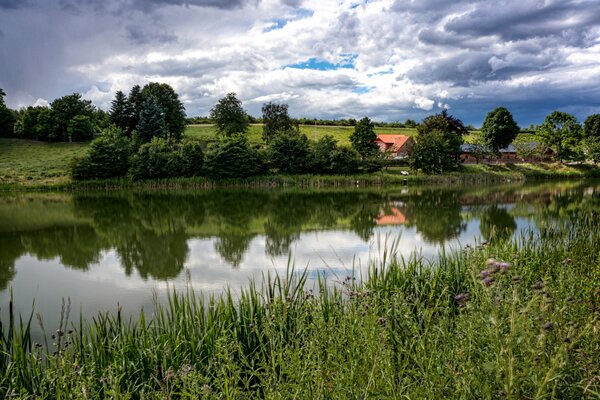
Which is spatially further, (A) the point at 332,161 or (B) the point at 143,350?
(A) the point at 332,161

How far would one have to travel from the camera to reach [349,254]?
14891 millimetres

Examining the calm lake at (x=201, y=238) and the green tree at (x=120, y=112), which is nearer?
the calm lake at (x=201, y=238)

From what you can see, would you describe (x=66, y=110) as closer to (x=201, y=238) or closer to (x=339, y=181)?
(x=339, y=181)

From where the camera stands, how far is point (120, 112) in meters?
65.0

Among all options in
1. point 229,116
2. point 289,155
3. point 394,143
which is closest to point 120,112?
point 229,116

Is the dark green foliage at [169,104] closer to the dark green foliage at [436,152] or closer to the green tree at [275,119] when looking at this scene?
the green tree at [275,119]

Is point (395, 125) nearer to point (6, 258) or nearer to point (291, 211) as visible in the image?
point (291, 211)

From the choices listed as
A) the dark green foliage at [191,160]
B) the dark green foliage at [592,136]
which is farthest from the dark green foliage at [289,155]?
the dark green foliage at [592,136]

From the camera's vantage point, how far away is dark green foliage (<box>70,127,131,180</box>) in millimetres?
48969

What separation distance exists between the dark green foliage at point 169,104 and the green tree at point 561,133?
56.7 m

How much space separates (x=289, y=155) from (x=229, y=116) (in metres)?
22.1

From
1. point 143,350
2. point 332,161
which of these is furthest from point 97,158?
point 143,350

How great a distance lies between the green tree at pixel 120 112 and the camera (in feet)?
212

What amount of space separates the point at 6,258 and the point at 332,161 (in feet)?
133
